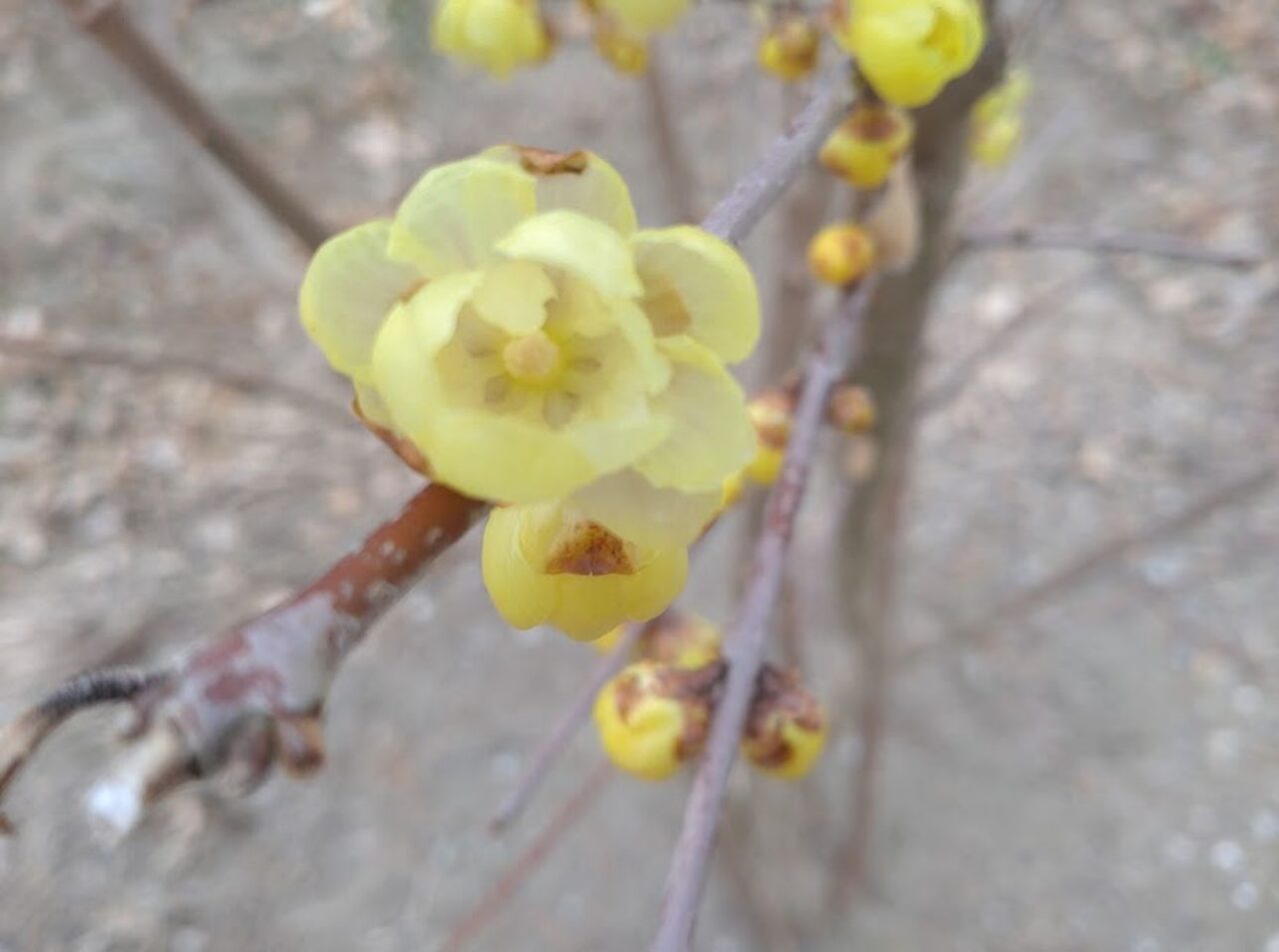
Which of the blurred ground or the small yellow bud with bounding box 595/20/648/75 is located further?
the blurred ground

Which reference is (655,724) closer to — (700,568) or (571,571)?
(571,571)

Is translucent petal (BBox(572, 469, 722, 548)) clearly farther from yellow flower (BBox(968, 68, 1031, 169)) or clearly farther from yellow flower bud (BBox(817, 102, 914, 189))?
yellow flower (BBox(968, 68, 1031, 169))

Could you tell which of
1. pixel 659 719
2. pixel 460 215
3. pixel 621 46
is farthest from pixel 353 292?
pixel 621 46

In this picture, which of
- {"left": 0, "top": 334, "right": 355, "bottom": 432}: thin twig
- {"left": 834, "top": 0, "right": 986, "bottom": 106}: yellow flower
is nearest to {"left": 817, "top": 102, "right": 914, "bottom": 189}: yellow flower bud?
{"left": 834, "top": 0, "right": 986, "bottom": 106}: yellow flower

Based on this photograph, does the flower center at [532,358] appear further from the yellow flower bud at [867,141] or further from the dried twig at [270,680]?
the yellow flower bud at [867,141]

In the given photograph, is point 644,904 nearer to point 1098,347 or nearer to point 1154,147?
point 1098,347

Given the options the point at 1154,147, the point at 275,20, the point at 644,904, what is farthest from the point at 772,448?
the point at 275,20
